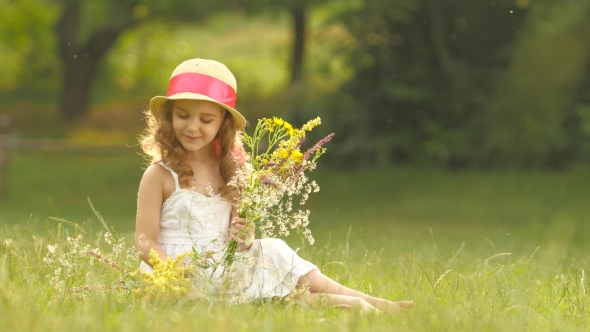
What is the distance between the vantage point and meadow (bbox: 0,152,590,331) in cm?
321

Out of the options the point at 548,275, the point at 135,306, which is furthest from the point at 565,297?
the point at 135,306

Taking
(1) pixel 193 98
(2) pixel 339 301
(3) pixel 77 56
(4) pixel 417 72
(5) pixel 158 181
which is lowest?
(2) pixel 339 301

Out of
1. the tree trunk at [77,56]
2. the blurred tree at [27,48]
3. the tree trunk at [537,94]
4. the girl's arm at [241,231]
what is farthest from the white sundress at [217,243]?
the blurred tree at [27,48]

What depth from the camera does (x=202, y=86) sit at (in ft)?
13.4

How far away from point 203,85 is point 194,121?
179 millimetres

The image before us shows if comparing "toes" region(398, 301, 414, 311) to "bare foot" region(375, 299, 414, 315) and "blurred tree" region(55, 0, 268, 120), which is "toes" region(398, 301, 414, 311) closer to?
"bare foot" region(375, 299, 414, 315)

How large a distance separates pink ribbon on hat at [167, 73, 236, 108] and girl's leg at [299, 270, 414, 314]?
92cm

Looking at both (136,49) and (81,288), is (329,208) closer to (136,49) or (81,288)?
(81,288)

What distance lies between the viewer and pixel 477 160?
14336 mm

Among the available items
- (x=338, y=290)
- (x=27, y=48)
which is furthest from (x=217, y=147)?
(x=27, y=48)

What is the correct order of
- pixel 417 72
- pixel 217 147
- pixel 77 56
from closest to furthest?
pixel 217 147
pixel 417 72
pixel 77 56

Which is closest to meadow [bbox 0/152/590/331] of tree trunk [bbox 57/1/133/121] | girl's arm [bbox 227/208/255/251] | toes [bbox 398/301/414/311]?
toes [bbox 398/301/414/311]

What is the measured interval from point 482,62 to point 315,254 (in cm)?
1036

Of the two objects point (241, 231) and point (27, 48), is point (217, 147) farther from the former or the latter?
point (27, 48)
